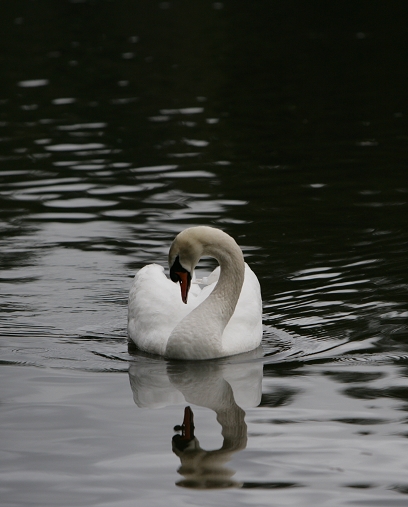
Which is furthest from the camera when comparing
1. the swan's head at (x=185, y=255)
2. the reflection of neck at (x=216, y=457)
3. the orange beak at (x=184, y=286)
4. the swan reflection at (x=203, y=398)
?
the orange beak at (x=184, y=286)

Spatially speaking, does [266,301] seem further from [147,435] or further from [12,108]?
[12,108]

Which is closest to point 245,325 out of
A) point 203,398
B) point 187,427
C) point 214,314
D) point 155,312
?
point 214,314

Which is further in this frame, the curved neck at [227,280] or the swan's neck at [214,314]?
the curved neck at [227,280]

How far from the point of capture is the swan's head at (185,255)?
8.83m

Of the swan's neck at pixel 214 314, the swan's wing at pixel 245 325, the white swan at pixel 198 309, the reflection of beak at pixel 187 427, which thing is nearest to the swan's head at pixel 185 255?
the white swan at pixel 198 309

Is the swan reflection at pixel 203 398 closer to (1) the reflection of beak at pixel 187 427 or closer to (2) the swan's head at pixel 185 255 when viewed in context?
(1) the reflection of beak at pixel 187 427

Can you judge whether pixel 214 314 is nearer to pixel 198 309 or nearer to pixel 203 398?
pixel 198 309

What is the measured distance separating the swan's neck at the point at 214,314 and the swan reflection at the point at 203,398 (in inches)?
4.7

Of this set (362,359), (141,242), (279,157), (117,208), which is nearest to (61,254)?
(141,242)

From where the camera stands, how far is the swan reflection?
6.74 m

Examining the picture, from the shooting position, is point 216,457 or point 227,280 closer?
point 216,457

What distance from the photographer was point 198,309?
9.04m

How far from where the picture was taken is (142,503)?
20.7ft

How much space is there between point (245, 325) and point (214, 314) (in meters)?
0.40
